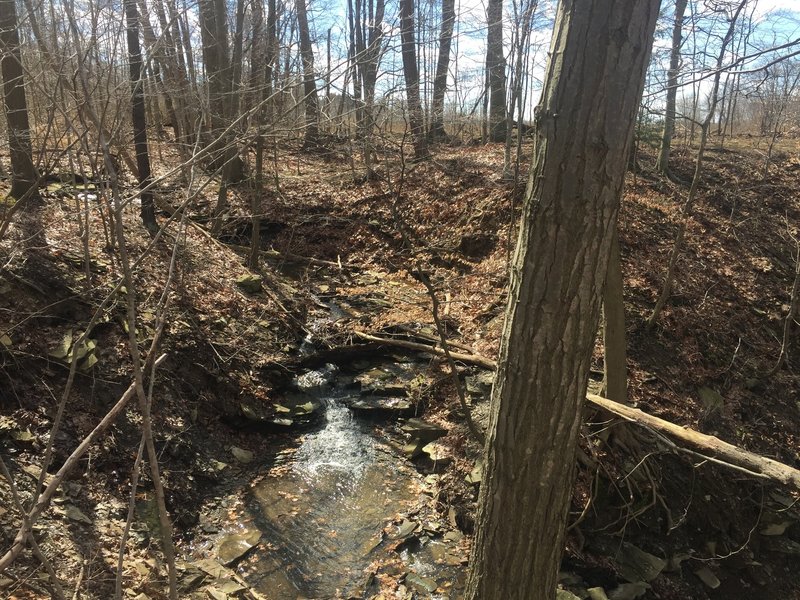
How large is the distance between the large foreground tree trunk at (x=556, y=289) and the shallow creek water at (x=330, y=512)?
242cm

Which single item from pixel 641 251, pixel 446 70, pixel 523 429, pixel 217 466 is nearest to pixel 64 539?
pixel 217 466

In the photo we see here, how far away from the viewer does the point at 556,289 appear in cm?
235

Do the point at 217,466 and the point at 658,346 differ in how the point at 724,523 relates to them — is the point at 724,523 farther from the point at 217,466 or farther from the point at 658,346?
the point at 217,466

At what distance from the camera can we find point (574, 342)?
7.90 feet

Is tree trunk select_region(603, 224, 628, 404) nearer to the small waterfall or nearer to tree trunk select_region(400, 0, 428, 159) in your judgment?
the small waterfall

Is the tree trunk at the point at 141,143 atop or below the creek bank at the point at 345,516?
atop

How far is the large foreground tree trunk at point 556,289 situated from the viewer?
2180mm

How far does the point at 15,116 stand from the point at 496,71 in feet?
37.0

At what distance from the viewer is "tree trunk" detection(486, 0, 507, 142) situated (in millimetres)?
12098

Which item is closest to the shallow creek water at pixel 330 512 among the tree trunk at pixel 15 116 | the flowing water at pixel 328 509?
the flowing water at pixel 328 509

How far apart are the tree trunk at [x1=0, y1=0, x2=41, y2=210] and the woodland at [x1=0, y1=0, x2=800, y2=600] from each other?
5 cm

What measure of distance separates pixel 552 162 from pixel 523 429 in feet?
4.07

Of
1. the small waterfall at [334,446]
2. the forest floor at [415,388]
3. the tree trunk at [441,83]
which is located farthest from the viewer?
the tree trunk at [441,83]

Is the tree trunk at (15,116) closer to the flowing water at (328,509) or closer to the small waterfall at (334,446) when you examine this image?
the small waterfall at (334,446)
